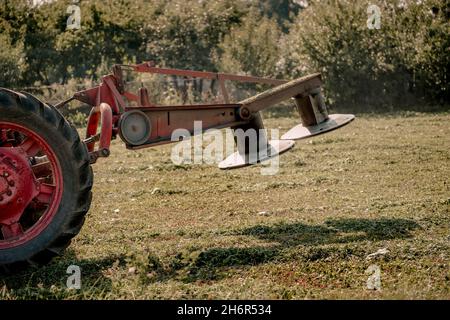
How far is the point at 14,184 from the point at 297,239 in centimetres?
247

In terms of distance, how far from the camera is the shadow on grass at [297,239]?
559 centimetres

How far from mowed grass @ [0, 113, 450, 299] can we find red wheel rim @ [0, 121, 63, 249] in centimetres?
36

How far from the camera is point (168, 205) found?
27.0 ft

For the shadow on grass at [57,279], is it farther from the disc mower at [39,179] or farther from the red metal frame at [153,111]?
the red metal frame at [153,111]

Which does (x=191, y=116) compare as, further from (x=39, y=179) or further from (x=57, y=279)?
(x=57, y=279)

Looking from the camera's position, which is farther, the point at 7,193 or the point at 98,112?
the point at 98,112

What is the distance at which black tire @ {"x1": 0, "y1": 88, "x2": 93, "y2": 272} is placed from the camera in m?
5.17

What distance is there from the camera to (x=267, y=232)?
6.62m

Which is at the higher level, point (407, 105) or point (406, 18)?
point (406, 18)

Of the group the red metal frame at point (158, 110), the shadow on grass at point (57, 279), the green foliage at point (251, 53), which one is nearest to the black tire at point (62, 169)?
the shadow on grass at point (57, 279)

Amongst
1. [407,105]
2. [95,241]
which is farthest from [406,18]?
[95,241]

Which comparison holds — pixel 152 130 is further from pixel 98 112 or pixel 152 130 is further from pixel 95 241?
pixel 95 241

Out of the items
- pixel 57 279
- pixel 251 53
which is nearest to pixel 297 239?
pixel 57 279

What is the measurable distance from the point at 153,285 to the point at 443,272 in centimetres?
205
